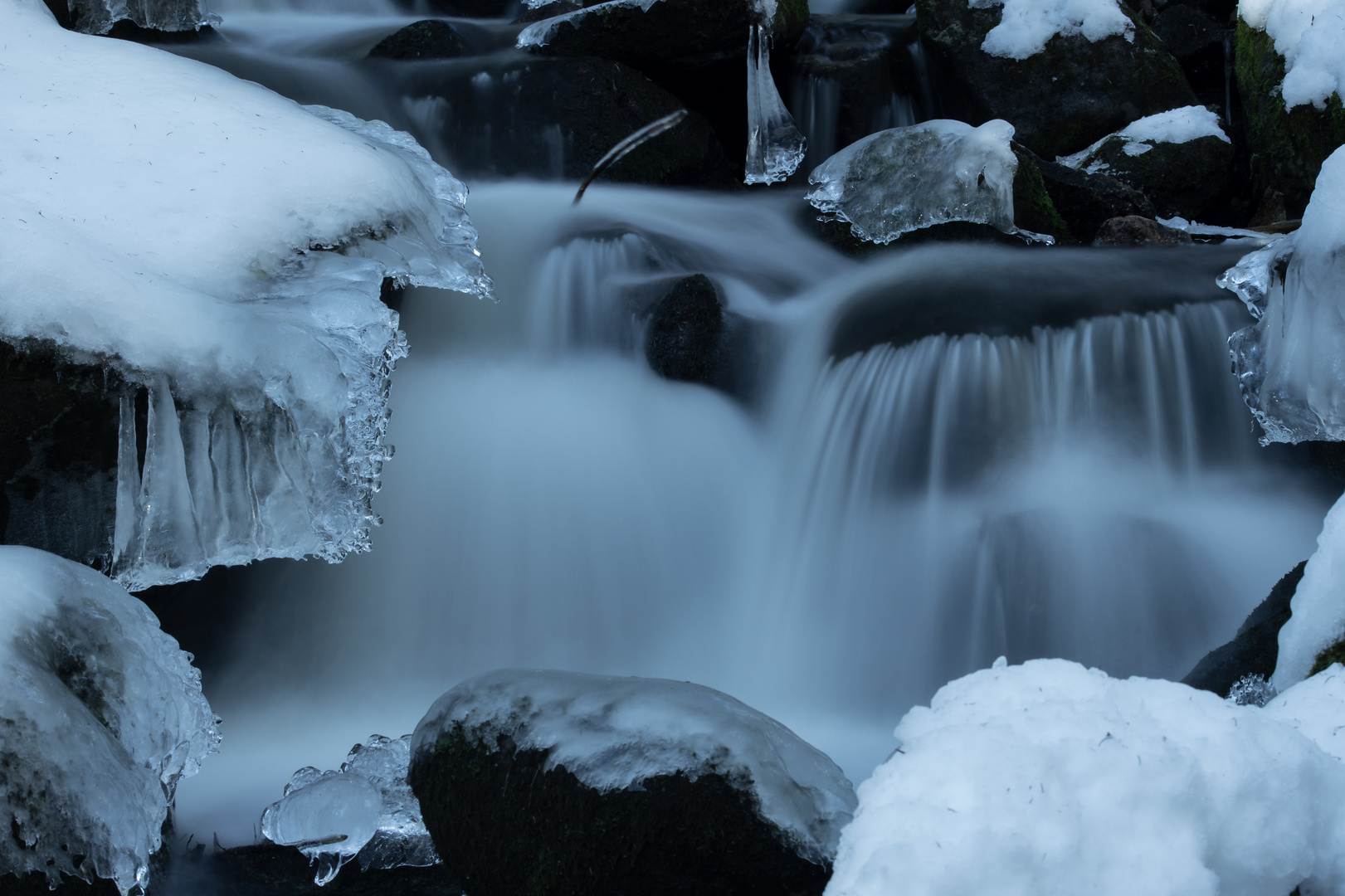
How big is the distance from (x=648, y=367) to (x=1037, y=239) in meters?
2.19

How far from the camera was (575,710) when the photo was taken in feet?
6.87

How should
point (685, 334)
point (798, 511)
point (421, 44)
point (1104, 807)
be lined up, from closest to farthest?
point (1104, 807) < point (798, 511) < point (685, 334) < point (421, 44)

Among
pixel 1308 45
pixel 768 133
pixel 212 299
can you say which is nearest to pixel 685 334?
pixel 212 299

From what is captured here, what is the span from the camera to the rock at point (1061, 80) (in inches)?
268

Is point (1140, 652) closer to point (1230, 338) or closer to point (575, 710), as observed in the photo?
point (1230, 338)

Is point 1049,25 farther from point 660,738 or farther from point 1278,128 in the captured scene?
point 660,738

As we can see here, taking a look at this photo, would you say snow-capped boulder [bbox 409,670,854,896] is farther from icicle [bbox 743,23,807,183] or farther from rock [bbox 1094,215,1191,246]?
icicle [bbox 743,23,807,183]

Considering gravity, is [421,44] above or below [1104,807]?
above

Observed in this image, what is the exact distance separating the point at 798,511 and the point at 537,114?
324cm

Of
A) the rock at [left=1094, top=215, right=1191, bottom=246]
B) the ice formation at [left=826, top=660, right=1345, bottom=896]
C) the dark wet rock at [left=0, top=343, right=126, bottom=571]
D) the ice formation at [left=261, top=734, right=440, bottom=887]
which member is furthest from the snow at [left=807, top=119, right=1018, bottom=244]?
the ice formation at [left=826, top=660, right=1345, bottom=896]

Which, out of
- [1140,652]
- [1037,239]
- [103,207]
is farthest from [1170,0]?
[103,207]

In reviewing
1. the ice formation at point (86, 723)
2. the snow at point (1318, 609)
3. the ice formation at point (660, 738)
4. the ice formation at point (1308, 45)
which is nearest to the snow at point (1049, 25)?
the ice formation at point (1308, 45)

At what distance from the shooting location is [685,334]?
171 inches

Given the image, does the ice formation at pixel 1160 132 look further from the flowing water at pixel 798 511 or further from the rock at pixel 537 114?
the rock at pixel 537 114
